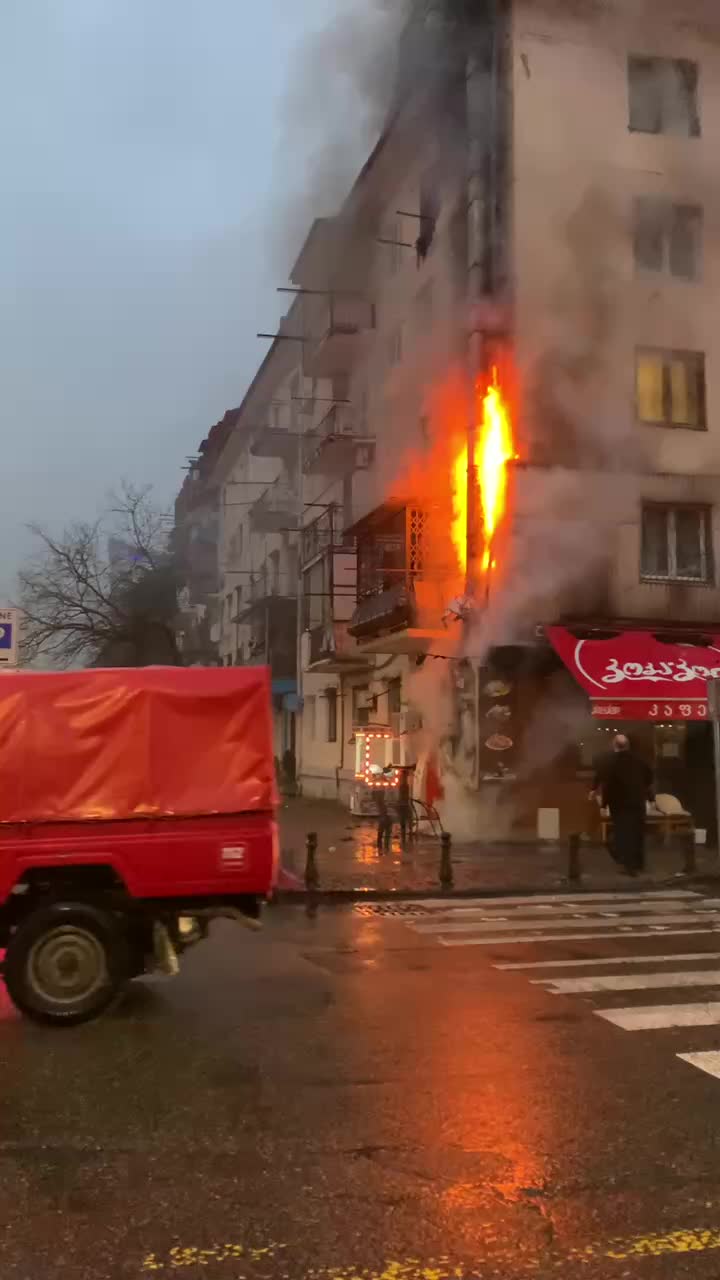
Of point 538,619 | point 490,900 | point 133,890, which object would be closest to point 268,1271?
point 133,890

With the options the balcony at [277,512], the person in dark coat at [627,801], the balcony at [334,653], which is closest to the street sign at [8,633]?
the person in dark coat at [627,801]

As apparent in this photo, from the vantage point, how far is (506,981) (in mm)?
6559

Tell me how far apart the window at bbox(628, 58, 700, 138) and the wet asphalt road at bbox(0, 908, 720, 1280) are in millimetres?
13524

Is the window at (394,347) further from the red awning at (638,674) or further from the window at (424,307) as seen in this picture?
the red awning at (638,674)

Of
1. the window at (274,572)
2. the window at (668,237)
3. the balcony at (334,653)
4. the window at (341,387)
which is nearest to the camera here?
the window at (668,237)

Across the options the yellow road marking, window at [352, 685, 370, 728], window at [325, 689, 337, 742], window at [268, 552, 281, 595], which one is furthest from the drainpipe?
the yellow road marking

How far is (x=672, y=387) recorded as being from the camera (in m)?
15.4

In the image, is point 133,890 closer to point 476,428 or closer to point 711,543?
point 476,428

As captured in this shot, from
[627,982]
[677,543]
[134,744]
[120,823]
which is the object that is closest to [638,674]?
[677,543]

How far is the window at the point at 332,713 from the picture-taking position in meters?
23.1

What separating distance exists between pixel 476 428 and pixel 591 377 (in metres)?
1.72

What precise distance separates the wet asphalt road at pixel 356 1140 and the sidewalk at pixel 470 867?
462cm

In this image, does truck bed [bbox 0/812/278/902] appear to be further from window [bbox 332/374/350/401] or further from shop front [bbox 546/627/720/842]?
window [bbox 332/374/350/401]

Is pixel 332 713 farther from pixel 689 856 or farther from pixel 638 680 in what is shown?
pixel 689 856
